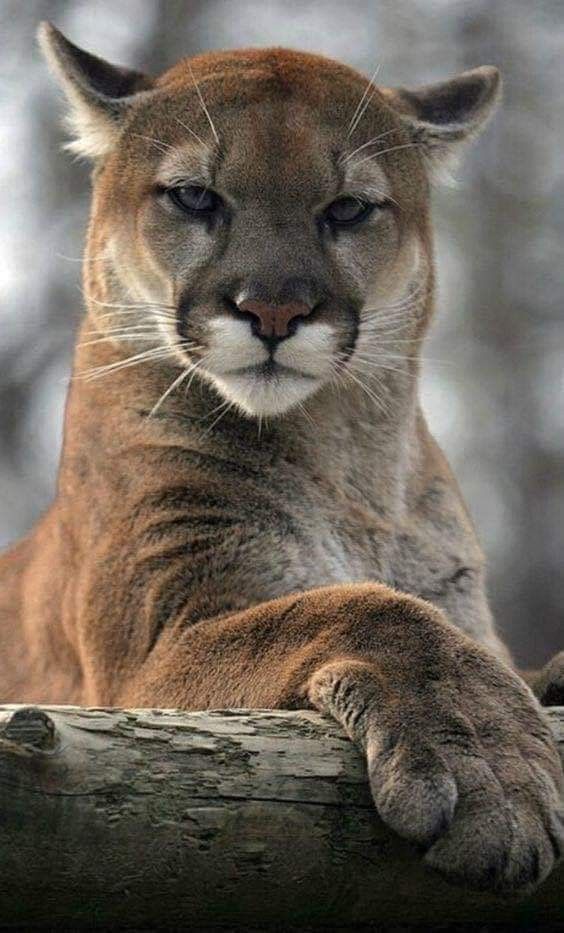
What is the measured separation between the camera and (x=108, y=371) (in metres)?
4.74

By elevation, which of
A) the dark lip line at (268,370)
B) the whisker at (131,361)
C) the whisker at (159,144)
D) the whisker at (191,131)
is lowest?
the whisker at (131,361)

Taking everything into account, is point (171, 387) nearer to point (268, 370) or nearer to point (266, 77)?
point (268, 370)

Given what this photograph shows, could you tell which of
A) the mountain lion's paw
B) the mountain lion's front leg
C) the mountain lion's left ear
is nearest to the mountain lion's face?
the mountain lion's left ear

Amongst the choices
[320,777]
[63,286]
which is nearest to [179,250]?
[320,777]

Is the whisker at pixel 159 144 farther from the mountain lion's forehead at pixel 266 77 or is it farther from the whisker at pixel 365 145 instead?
the whisker at pixel 365 145

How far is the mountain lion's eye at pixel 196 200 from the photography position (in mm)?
4453

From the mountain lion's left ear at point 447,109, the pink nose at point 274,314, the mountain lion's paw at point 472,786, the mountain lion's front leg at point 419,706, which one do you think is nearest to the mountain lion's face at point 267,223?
the pink nose at point 274,314

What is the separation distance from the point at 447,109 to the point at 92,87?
3.48ft

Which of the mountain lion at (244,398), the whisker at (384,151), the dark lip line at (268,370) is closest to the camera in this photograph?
the mountain lion at (244,398)

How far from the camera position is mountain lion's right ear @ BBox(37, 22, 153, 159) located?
488 centimetres

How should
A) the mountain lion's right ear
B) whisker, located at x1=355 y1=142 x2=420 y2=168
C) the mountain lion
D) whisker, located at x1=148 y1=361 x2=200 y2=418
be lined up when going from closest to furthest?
the mountain lion
whisker, located at x1=148 y1=361 x2=200 y2=418
whisker, located at x1=355 y1=142 x2=420 y2=168
the mountain lion's right ear

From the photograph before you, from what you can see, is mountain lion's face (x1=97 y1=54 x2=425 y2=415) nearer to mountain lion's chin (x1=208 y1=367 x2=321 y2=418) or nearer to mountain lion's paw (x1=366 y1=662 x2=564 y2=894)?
mountain lion's chin (x1=208 y1=367 x2=321 y2=418)

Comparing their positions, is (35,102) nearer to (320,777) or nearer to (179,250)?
(179,250)

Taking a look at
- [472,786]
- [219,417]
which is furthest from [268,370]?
[472,786]
